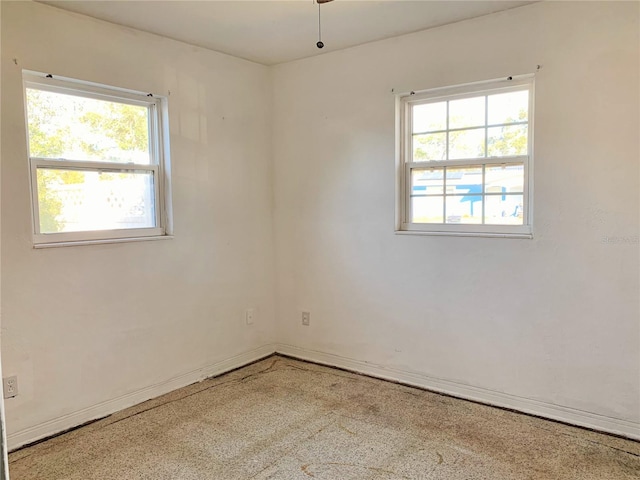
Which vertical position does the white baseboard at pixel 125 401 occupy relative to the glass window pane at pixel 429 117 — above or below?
below

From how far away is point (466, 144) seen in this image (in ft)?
10.1

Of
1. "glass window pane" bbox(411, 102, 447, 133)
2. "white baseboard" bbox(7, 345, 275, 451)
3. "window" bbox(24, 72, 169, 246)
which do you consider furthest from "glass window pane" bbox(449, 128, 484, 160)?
"white baseboard" bbox(7, 345, 275, 451)

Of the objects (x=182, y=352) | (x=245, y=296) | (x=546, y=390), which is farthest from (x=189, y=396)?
(x=546, y=390)

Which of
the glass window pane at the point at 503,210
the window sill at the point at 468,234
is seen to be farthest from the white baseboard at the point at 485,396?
the glass window pane at the point at 503,210

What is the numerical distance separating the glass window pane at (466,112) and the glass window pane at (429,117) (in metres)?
0.06

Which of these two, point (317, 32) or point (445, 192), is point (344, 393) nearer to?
point (445, 192)

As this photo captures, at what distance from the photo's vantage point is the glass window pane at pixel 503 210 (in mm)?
2900

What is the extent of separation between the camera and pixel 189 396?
3162 millimetres

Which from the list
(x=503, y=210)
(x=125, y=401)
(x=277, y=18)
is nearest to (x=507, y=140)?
(x=503, y=210)

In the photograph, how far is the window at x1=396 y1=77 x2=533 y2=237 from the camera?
9.46 ft

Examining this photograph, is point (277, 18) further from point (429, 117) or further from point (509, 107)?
point (509, 107)

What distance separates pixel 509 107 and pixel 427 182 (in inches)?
28.2

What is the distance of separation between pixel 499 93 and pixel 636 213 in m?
1.10

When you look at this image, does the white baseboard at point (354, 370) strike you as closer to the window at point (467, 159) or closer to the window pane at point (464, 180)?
the window at point (467, 159)
